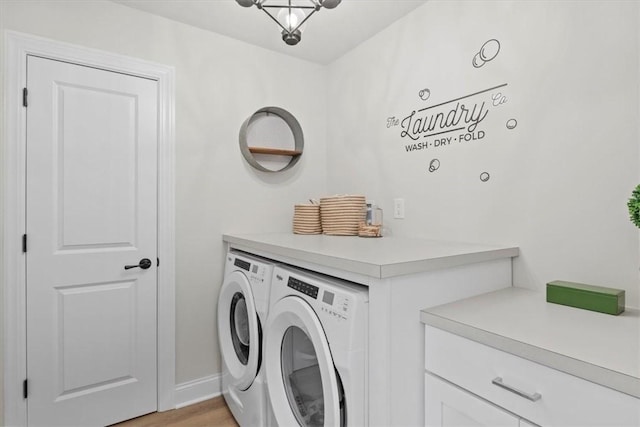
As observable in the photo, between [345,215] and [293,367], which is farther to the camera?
[345,215]

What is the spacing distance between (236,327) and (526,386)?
1.61m

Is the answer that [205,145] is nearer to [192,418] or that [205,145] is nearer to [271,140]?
[271,140]

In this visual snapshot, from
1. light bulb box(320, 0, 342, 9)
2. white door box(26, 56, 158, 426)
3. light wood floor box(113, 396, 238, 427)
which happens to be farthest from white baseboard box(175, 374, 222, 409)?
light bulb box(320, 0, 342, 9)

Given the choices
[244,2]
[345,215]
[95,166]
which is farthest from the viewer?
[345,215]

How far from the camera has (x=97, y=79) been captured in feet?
6.35

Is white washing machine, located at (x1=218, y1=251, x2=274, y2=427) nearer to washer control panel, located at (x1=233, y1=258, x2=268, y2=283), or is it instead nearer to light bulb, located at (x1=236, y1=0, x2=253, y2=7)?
washer control panel, located at (x1=233, y1=258, x2=268, y2=283)

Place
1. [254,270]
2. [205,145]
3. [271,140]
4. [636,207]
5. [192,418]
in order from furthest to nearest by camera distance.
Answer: [271,140]
[205,145]
[192,418]
[254,270]
[636,207]

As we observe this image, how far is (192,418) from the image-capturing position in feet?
6.69

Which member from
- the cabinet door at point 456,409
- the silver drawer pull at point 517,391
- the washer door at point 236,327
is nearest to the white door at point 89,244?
the washer door at point 236,327

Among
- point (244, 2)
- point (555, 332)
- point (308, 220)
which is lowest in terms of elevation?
point (555, 332)

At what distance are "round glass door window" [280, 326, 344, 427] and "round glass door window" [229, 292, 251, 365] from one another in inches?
20.7

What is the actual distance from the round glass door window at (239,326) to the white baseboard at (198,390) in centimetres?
41

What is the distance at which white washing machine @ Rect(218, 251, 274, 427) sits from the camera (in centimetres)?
165

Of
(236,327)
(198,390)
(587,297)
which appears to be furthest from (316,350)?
(198,390)
